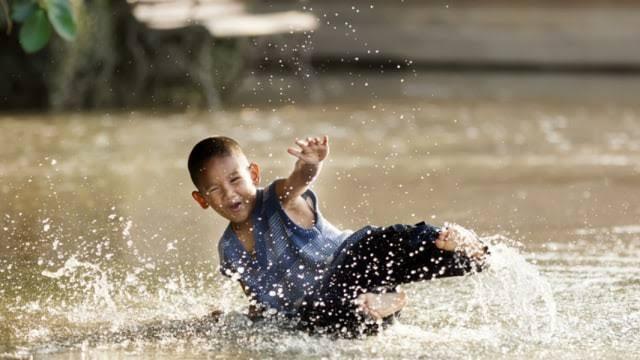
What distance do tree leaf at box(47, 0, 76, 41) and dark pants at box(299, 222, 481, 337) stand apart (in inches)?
40.7

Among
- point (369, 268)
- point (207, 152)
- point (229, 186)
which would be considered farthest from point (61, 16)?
point (369, 268)

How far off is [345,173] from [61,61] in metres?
3.64

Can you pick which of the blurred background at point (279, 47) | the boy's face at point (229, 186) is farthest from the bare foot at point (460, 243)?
the blurred background at point (279, 47)

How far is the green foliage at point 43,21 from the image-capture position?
434 centimetres

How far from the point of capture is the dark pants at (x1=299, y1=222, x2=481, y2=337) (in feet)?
13.9

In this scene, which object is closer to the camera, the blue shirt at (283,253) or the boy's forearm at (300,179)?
the boy's forearm at (300,179)

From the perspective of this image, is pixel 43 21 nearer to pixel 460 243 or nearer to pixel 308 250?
pixel 308 250

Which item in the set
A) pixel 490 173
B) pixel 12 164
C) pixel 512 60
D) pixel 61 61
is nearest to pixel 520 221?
pixel 490 173

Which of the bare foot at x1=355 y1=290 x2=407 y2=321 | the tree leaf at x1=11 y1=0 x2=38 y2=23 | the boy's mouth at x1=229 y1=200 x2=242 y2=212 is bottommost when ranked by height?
the bare foot at x1=355 y1=290 x2=407 y2=321

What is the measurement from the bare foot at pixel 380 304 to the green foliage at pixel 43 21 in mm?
1177

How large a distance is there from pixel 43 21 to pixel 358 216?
93.7 inches

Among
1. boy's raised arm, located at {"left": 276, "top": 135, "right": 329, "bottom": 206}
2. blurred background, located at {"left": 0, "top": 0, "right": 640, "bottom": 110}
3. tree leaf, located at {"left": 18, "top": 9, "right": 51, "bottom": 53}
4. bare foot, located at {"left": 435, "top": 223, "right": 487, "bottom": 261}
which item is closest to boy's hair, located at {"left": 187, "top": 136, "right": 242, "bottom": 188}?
boy's raised arm, located at {"left": 276, "top": 135, "right": 329, "bottom": 206}

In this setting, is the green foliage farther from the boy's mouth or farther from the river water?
the river water

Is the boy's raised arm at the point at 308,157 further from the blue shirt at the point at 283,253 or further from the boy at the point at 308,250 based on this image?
the blue shirt at the point at 283,253
